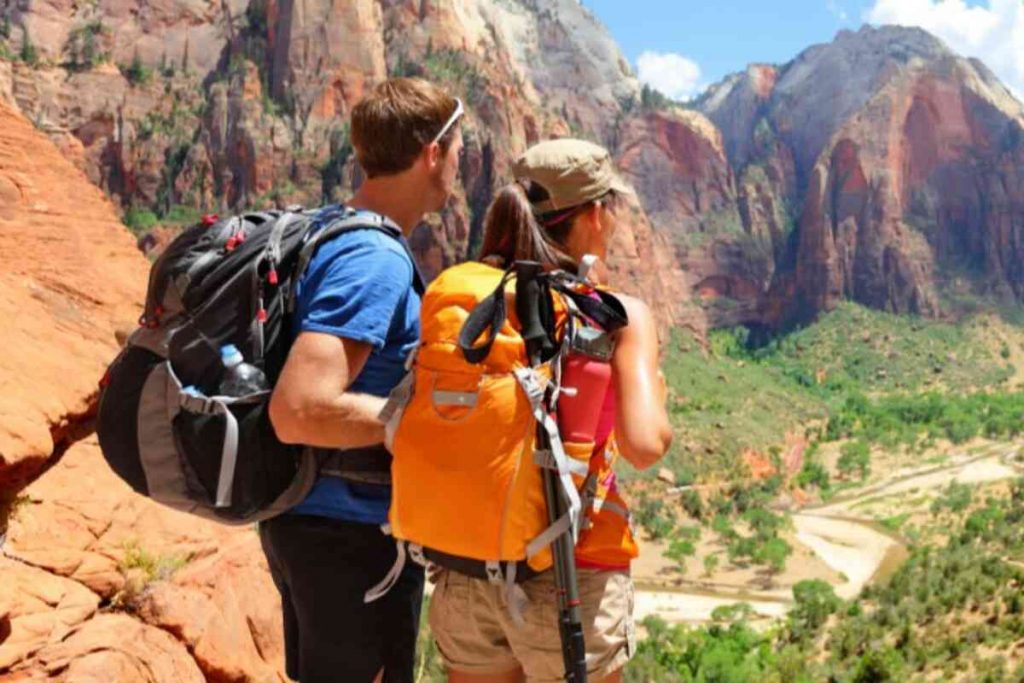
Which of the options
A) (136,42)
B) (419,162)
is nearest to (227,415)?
(419,162)

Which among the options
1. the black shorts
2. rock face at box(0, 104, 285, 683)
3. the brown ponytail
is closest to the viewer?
the brown ponytail

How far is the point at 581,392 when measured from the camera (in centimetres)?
227

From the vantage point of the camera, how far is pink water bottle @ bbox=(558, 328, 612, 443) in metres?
2.27

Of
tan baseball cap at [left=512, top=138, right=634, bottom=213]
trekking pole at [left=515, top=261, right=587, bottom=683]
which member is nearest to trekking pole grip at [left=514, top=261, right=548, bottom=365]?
trekking pole at [left=515, top=261, right=587, bottom=683]

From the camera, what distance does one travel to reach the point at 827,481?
56.2 m

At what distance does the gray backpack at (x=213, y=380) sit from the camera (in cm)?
232

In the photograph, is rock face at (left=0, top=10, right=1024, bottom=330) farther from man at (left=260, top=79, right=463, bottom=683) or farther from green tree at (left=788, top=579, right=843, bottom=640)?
man at (left=260, top=79, right=463, bottom=683)

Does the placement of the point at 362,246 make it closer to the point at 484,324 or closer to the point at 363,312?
the point at 363,312

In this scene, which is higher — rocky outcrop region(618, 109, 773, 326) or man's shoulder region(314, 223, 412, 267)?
rocky outcrop region(618, 109, 773, 326)

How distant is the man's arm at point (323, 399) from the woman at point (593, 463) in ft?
1.47

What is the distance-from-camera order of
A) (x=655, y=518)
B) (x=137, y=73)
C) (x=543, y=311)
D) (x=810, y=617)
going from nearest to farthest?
(x=543, y=311) → (x=810, y=617) → (x=655, y=518) → (x=137, y=73)

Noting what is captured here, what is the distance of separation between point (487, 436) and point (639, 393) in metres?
0.37

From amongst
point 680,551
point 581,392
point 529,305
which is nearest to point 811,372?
point 680,551

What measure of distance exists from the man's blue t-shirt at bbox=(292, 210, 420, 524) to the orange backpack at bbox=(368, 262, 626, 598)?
17 cm
